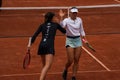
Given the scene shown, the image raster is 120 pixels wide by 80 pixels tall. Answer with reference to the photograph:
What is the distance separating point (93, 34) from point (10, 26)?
433cm

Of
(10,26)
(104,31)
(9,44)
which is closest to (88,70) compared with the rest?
(9,44)

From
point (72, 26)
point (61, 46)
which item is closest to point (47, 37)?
point (72, 26)

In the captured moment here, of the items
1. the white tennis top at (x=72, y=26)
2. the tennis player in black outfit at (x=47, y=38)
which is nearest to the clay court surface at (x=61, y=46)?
the white tennis top at (x=72, y=26)

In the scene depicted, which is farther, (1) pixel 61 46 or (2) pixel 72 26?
(1) pixel 61 46

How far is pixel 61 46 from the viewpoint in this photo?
16766 millimetres

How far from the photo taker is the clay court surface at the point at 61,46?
13061 mm

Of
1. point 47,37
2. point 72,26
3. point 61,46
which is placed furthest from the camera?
point 61,46

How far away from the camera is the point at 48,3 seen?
28.6m

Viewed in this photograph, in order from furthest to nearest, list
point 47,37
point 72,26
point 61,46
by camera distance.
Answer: point 61,46 < point 72,26 < point 47,37

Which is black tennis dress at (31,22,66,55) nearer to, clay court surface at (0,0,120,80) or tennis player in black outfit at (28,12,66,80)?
tennis player in black outfit at (28,12,66,80)

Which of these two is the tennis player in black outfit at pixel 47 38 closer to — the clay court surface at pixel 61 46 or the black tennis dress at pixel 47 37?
the black tennis dress at pixel 47 37

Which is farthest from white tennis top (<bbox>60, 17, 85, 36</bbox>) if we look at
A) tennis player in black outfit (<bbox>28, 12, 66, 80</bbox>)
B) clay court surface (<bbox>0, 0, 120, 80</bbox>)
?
clay court surface (<bbox>0, 0, 120, 80</bbox>)

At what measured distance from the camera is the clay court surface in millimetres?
13061

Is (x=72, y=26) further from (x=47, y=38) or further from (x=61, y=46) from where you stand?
(x=61, y=46)
